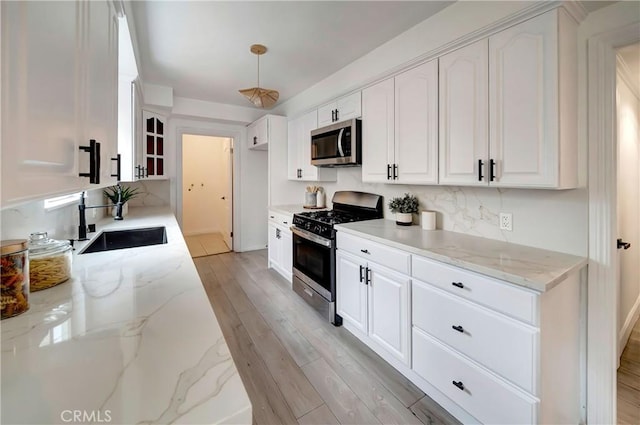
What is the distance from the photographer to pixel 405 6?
2025mm

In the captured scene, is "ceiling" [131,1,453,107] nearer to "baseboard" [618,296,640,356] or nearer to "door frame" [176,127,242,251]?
"door frame" [176,127,242,251]

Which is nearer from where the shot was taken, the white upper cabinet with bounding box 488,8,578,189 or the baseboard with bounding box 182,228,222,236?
the white upper cabinet with bounding box 488,8,578,189

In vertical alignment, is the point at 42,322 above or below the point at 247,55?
below

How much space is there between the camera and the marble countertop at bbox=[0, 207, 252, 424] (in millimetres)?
521

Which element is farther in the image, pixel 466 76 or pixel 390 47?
pixel 390 47

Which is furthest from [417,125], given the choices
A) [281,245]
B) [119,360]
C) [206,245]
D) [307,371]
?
[206,245]

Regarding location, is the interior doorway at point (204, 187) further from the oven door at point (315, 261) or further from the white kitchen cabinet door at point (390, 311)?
the white kitchen cabinet door at point (390, 311)

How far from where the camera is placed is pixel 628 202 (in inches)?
86.6

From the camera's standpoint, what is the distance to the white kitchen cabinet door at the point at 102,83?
3.05 feet

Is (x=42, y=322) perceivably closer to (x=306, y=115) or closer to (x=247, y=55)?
(x=247, y=55)

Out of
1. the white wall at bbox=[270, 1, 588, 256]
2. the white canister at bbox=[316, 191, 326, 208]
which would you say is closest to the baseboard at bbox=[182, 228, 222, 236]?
the white canister at bbox=[316, 191, 326, 208]

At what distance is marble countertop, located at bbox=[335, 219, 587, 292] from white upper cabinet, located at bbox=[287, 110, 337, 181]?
1441 millimetres

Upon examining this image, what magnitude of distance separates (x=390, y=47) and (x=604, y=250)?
221 cm

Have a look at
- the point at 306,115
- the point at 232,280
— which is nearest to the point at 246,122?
the point at 306,115
